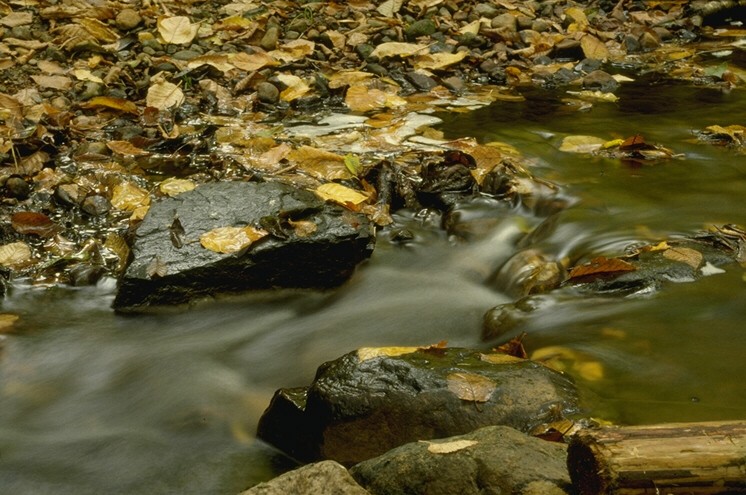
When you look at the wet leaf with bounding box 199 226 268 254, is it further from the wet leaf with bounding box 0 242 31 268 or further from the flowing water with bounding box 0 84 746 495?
the wet leaf with bounding box 0 242 31 268

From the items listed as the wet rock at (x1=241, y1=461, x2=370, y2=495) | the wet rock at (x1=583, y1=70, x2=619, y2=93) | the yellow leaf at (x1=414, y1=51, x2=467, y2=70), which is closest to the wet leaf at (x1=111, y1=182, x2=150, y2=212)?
the wet rock at (x1=241, y1=461, x2=370, y2=495)

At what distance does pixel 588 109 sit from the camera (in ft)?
20.6

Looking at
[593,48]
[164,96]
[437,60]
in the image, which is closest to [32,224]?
[164,96]

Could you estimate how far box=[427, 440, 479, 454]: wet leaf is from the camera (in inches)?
79.2

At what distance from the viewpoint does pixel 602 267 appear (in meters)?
3.53

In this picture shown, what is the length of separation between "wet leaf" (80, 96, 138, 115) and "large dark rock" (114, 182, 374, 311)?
1.85 meters

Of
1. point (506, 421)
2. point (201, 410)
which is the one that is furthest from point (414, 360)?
point (201, 410)

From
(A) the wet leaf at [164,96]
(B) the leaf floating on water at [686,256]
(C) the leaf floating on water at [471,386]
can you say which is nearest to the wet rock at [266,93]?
(A) the wet leaf at [164,96]

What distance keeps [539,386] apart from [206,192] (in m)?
2.34

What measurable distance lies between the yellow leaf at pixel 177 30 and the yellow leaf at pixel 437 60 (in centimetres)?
217

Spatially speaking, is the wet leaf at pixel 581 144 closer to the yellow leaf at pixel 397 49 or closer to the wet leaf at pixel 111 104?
the yellow leaf at pixel 397 49

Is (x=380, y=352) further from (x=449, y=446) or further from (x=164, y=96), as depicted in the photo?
(x=164, y=96)

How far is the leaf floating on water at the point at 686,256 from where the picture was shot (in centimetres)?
351

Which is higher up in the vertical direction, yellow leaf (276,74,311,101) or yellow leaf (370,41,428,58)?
yellow leaf (370,41,428,58)
